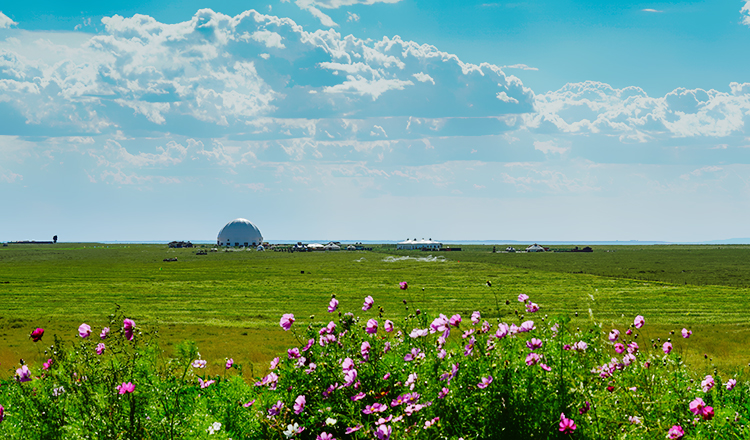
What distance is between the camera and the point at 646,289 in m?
43.7

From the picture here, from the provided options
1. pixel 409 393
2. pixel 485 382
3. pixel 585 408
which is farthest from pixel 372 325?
pixel 585 408

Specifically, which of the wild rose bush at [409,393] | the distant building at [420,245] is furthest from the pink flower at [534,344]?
the distant building at [420,245]

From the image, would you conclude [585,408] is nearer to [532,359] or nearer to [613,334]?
[532,359]

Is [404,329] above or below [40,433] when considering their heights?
above

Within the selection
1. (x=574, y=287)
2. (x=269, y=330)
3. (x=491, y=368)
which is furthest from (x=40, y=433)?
(x=574, y=287)

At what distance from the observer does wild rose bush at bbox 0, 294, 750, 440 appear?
6.32 meters

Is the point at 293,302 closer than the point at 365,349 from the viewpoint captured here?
No

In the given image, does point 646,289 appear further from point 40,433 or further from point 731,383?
point 40,433

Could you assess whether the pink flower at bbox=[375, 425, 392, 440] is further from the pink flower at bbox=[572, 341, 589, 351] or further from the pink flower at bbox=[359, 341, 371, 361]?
the pink flower at bbox=[572, 341, 589, 351]

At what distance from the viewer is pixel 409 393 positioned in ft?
20.8

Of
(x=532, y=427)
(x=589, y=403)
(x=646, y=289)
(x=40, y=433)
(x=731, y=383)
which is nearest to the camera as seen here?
(x=589, y=403)

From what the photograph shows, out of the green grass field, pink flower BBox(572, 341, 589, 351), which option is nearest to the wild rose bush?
A: pink flower BBox(572, 341, 589, 351)

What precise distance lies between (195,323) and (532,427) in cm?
2198

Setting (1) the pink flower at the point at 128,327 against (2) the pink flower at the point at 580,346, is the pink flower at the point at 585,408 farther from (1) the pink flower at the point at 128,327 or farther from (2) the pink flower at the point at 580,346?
(1) the pink flower at the point at 128,327
